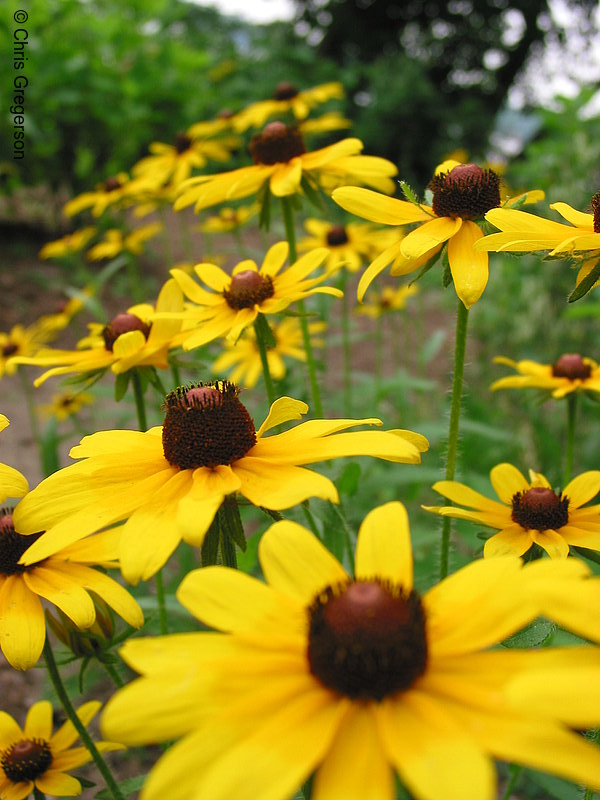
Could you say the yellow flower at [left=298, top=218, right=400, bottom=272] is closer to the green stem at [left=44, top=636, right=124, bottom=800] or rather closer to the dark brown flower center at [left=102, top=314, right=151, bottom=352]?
the dark brown flower center at [left=102, top=314, right=151, bottom=352]

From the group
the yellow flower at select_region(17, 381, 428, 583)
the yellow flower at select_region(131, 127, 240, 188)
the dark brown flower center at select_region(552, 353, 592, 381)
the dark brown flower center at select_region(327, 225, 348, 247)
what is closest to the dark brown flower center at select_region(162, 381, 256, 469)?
the yellow flower at select_region(17, 381, 428, 583)

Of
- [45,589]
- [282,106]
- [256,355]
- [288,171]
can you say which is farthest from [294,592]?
[282,106]

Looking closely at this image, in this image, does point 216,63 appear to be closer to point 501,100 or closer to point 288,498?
point 501,100

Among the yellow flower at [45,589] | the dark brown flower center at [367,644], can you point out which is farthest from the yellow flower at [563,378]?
the dark brown flower center at [367,644]

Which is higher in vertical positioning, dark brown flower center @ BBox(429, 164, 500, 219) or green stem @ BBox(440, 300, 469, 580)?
dark brown flower center @ BBox(429, 164, 500, 219)

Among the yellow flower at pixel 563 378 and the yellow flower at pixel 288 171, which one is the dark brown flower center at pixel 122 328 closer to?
the yellow flower at pixel 288 171

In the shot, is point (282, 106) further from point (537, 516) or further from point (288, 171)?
point (537, 516)
